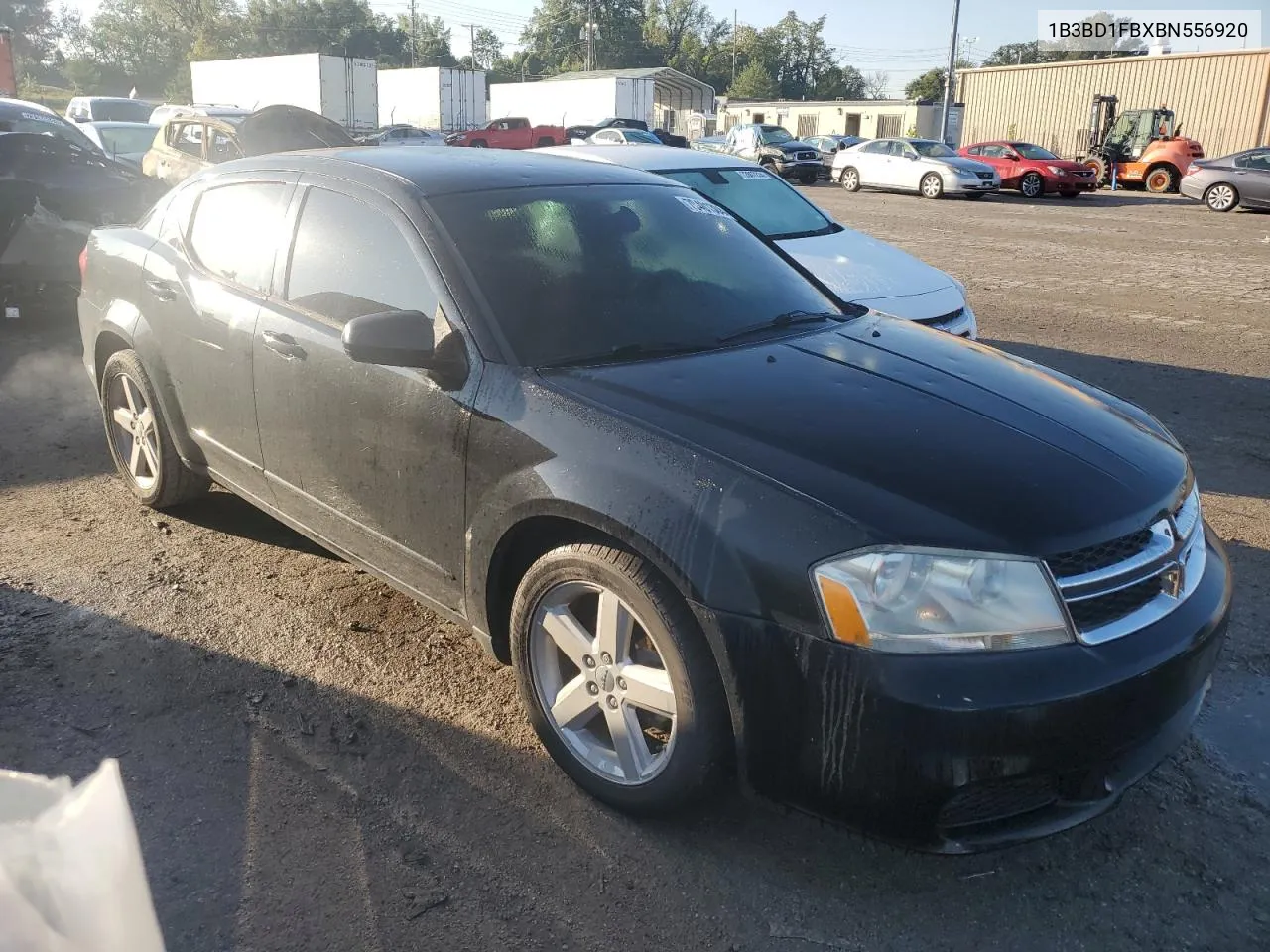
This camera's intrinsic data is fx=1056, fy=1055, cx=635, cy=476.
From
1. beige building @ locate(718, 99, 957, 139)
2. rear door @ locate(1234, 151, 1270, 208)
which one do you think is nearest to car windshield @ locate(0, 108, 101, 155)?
rear door @ locate(1234, 151, 1270, 208)

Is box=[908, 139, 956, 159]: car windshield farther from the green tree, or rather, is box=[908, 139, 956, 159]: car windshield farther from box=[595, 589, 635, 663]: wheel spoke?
the green tree

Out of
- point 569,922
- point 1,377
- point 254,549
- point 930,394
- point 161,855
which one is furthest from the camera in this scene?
point 1,377

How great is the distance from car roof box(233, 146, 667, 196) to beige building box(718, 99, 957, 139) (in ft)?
172

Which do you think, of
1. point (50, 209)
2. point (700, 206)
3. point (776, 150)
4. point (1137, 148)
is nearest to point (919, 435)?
point (700, 206)

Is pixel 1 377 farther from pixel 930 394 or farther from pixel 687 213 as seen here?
pixel 930 394

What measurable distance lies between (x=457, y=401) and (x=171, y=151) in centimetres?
1106

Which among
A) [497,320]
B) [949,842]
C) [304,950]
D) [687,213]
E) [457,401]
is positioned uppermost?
[687,213]

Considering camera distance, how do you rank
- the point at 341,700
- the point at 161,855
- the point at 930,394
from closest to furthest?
the point at 161,855 < the point at 930,394 < the point at 341,700

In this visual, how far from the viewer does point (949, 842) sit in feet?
7.52

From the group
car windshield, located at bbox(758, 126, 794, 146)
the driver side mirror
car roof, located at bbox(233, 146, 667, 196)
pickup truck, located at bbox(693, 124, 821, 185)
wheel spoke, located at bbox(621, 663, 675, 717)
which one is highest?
car windshield, located at bbox(758, 126, 794, 146)

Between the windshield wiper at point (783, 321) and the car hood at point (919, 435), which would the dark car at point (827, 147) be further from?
Result: the car hood at point (919, 435)

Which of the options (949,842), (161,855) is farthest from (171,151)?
(949,842)

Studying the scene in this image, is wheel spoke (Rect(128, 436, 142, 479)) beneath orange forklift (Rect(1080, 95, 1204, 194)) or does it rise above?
beneath

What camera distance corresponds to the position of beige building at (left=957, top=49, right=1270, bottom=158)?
3256 cm
